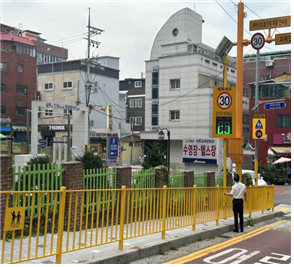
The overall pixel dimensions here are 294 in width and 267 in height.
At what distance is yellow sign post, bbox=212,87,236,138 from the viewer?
12.7 metres

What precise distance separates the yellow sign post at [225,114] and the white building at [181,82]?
33.0m

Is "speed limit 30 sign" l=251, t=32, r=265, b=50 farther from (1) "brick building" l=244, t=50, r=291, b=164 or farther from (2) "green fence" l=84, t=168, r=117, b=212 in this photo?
(1) "brick building" l=244, t=50, r=291, b=164

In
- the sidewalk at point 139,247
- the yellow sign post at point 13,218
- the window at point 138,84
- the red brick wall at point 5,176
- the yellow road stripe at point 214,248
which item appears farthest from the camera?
the window at point 138,84

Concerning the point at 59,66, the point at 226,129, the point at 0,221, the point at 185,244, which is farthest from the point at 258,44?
the point at 59,66

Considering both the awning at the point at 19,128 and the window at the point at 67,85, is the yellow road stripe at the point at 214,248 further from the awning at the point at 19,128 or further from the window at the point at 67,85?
the awning at the point at 19,128

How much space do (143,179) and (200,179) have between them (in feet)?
14.8

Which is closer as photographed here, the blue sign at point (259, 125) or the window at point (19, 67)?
the blue sign at point (259, 125)

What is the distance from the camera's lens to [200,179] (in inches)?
653

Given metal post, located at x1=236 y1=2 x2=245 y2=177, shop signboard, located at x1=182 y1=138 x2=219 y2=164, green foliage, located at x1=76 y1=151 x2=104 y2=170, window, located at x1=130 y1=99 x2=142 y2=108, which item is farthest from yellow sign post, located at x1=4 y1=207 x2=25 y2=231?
window, located at x1=130 y1=99 x2=142 y2=108

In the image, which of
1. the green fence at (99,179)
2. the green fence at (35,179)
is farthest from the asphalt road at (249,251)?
the green fence at (35,179)

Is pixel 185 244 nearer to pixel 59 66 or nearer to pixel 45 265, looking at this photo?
pixel 45 265

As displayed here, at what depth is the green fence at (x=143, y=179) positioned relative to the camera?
12398mm

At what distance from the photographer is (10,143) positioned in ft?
142

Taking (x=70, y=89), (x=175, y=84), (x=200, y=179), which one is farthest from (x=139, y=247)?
(x=70, y=89)
